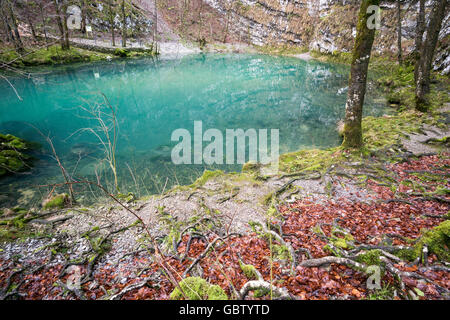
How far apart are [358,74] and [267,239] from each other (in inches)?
250

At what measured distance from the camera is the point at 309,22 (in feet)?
190

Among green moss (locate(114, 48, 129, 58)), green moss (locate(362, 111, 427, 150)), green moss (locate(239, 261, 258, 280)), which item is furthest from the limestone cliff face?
green moss (locate(114, 48, 129, 58))

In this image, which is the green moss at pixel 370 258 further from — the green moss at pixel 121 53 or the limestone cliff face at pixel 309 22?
the green moss at pixel 121 53

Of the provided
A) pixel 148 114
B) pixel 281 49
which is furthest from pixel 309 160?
pixel 281 49

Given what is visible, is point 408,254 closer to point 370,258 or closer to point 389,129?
point 370,258

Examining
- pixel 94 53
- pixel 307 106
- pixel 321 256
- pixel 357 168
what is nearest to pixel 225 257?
pixel 321 256

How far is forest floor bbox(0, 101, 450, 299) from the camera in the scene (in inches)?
127

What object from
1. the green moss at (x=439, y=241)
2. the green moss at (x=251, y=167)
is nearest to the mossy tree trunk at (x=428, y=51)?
the green moss at (x=251, y=167)

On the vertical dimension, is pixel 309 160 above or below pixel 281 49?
below

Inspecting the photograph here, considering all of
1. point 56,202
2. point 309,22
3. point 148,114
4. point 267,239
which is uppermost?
point 309,22

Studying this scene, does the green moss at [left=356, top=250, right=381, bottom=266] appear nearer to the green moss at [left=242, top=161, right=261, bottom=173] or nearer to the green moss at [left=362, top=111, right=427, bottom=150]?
the green moss at [left=242, top=161, right=261, bottom=173]

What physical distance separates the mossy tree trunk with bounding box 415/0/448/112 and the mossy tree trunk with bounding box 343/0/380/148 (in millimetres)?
7302

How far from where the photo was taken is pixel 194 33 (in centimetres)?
6359
